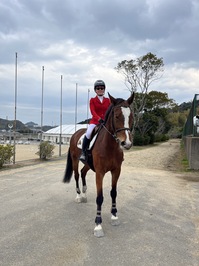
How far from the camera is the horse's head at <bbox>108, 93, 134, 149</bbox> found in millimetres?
3842

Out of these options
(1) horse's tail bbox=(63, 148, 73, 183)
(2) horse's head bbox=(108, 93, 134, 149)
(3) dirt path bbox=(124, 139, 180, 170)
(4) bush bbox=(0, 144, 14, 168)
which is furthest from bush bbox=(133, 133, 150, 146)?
(2) horse's head bbox=(108, 93, 134, 149)

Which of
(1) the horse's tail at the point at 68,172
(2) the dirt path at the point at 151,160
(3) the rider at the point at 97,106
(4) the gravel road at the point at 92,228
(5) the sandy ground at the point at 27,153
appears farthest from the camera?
(5) the sandy ground at the point at 27,153

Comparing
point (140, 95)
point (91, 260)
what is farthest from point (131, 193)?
point (140, 95)

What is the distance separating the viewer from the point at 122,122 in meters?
3.97

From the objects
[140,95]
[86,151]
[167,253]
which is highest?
[140,95]

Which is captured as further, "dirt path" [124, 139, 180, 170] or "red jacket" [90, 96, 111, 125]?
"dirt path" [124, 139, 180, 170]

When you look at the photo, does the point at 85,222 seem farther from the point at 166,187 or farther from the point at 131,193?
the point at 166,187

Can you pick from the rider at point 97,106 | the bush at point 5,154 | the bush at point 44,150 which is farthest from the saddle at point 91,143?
the bush at point 44,150

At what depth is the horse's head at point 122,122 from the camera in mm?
3842

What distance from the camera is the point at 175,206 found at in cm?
589

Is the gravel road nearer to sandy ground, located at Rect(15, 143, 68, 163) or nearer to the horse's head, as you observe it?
the horse's head

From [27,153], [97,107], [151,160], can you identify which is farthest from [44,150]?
[97,107]

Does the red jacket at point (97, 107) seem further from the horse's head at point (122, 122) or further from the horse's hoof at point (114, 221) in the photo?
the horse's hoof at point (114, 221)

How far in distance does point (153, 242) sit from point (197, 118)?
8896mm
